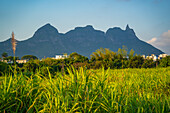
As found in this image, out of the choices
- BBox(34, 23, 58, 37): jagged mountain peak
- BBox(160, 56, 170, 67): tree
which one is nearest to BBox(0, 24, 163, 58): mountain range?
BBox(34, 23, 58, 37): jagged mountain peak

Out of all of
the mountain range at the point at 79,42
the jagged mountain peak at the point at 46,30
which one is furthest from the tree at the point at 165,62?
the jagged mountain peak at the point at 46,30

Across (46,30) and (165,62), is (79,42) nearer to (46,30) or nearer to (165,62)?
(46,30)

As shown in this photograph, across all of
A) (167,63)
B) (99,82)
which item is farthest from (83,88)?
(167,63)

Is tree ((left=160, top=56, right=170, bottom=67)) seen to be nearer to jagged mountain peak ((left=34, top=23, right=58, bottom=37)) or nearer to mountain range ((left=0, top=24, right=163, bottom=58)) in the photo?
mountain range ((left=0, top=24, right=163, bottom=58))

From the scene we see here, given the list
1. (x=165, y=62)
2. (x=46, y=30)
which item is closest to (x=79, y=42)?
(x=46, y=30)

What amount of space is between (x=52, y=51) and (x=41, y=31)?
169 feet

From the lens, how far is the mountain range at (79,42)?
137m

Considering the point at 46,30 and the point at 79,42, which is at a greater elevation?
the point at 46,30

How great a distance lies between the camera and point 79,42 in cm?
18250

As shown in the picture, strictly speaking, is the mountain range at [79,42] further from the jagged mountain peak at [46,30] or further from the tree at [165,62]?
the tree at [165,62]

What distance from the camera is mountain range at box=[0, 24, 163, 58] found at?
13675cm

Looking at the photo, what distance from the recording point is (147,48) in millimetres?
143375

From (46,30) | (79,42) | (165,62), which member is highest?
(46,30)

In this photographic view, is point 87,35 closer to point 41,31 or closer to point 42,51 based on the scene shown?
point 41,31
